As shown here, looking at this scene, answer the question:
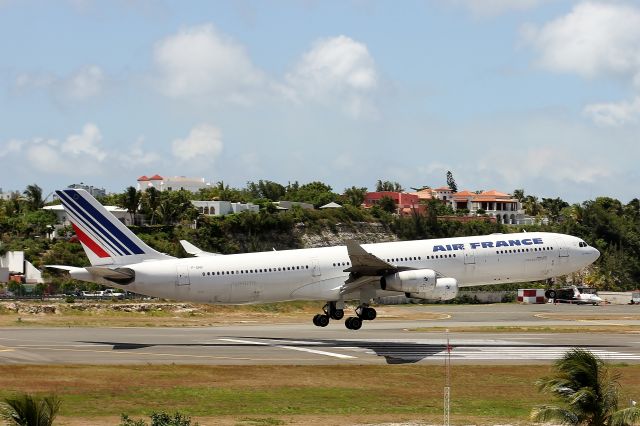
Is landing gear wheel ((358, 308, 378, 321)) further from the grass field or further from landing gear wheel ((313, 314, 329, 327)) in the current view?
the grass field

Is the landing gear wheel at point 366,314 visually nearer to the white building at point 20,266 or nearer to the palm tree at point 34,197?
the white building at point 20,266

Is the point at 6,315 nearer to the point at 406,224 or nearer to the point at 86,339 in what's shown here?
the point at 86,339

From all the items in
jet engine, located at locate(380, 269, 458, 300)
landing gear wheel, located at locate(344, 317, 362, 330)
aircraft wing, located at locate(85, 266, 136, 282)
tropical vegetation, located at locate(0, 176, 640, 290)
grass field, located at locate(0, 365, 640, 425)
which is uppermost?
tropical vegetation, located at locate(0, 176, 640, 290)

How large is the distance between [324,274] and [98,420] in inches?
1101

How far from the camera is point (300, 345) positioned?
60.9 meters

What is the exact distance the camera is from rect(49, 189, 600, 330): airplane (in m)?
59.4

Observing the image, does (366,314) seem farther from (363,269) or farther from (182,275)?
(182,275)

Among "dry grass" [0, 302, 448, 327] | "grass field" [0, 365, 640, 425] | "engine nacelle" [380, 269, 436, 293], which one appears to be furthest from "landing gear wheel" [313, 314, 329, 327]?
"dry grass" [0, 302, 448, 327]

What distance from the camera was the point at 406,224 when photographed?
169 meters

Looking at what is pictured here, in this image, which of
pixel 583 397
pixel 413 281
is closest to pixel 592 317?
pixel 413 281

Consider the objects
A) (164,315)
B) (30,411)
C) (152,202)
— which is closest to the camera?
(30,411)

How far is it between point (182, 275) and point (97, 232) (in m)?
5.55

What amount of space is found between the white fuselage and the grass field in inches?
449

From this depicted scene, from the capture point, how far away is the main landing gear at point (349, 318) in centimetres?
6272
